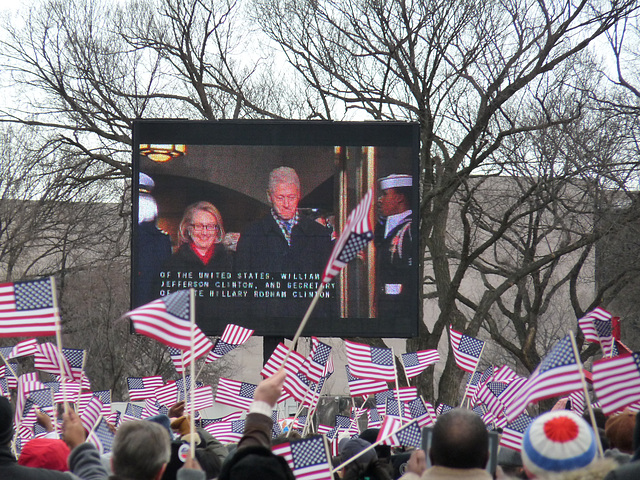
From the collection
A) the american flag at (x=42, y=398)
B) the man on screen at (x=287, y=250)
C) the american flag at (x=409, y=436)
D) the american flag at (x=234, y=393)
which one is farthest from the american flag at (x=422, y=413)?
the man on screen at (x=287, y=250)

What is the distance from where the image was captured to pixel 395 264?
13.5 meters

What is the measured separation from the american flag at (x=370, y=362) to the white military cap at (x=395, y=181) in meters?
4.07

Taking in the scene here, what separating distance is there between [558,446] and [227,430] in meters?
6.81

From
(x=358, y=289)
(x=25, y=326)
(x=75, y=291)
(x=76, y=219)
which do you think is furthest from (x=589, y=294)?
(x=25, y=326)

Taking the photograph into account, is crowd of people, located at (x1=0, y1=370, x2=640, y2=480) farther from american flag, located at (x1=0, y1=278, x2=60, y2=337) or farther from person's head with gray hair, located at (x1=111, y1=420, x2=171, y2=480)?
american flag, located at (x1=0, y1=278, x2=60, y2=337)

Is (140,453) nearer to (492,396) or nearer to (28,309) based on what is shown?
(28,309)

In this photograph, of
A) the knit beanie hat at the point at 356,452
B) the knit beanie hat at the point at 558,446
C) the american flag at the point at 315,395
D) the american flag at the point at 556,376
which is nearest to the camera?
the knit beanie hat at the point at 558,446

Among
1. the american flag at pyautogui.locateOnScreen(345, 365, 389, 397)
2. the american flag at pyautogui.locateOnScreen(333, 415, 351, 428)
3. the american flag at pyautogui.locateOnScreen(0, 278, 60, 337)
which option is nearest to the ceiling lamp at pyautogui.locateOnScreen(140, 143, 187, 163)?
the american flag at pyautogui.locateOnScreen(333, 415, 351, 428)

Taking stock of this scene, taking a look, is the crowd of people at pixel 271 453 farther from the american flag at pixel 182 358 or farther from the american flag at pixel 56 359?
the american flag at pixel 56 359

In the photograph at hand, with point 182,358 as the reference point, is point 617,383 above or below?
below

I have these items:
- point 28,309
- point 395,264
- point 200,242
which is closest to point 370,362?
point 395,264

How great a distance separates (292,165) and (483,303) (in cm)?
558

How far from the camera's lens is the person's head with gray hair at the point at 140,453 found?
11.3 ft

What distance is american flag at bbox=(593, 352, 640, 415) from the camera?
15.6ft
